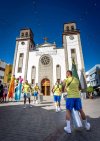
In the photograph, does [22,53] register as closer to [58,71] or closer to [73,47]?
[58,71]

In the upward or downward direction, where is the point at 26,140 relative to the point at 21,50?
downward

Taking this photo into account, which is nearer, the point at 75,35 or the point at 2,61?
the point at 75,35

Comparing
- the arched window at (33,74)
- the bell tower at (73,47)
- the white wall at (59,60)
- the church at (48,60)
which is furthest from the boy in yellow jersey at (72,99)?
the arched window at (33,74)

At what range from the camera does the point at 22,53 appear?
3109 cm

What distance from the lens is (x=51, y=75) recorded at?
28719 millimetres

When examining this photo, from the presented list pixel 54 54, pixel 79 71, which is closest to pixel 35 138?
pixel 79 71

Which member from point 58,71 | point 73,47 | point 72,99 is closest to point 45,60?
point 58,71

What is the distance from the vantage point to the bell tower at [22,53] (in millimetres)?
29250

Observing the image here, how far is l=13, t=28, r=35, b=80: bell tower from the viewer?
96.0ft

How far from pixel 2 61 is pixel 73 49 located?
33.3 m

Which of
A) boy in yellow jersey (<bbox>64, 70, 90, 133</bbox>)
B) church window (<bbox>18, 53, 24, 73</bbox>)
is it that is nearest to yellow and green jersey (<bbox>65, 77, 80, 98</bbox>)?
boy in yellow jersey (<bbox>64, 70, 90, 133</bbox>)

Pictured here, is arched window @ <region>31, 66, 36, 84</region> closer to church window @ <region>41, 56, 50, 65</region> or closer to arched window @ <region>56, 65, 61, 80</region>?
church window @ <region>41, 56, 50, 65</region>

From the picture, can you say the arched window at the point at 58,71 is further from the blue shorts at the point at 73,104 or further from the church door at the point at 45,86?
the blue shorts at the point at 73,104

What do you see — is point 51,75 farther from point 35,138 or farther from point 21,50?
point 35,138
